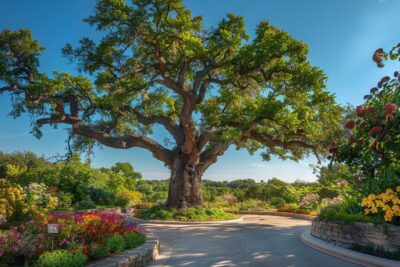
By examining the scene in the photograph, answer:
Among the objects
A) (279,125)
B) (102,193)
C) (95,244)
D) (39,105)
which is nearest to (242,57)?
(279,125)

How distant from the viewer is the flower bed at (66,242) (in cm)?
581

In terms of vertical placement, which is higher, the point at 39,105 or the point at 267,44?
the point at 267,44

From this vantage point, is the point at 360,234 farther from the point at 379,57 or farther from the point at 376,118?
the point at 379,57

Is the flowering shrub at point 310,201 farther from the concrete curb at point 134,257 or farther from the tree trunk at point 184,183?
the concrete curb at point 134,257

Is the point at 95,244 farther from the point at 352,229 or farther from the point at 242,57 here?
the point at 242,57

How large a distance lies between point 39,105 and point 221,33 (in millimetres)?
9306

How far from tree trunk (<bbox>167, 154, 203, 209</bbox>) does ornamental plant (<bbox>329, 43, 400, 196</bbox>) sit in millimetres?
9252

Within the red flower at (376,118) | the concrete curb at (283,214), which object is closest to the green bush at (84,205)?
the concrete curb at (283,214)

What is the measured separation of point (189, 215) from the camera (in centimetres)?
1558

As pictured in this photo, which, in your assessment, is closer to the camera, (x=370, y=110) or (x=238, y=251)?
(x=370, y=110)

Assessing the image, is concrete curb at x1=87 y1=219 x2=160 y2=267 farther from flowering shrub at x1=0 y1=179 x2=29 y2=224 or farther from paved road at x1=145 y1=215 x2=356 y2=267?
flowering shrub at x1=0 y1=179 x2=29 y2=224

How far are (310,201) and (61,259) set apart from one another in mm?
15362

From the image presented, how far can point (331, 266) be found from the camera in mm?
6418

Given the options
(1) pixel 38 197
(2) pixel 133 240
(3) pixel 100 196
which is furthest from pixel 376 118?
(3) pixel 100 196
